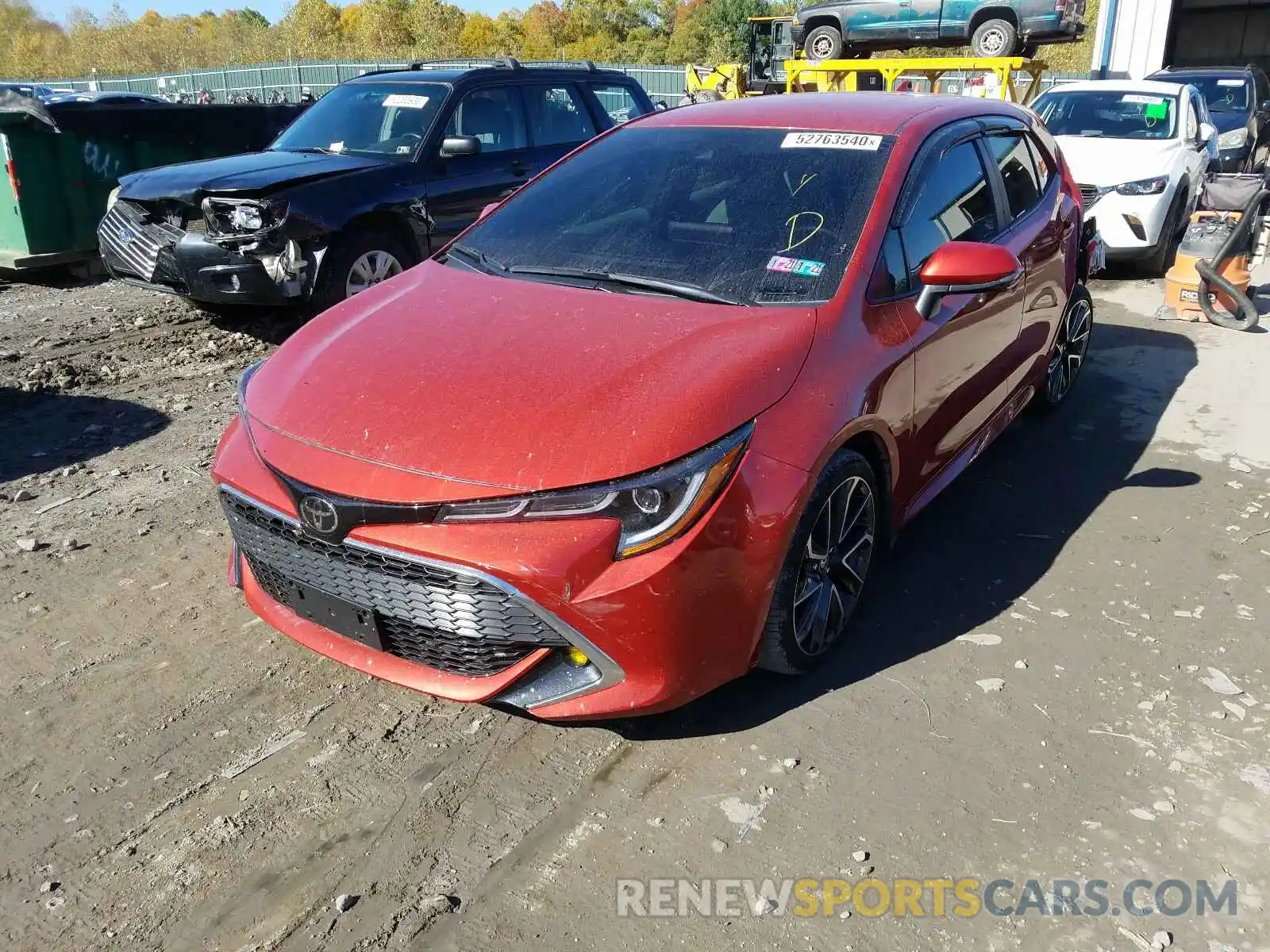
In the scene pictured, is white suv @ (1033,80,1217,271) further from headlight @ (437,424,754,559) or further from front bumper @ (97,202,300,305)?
headlight @ (437,424,754,559)

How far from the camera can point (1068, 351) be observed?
569cm

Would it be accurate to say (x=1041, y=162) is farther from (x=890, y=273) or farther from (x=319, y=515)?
(x=319, y=515)

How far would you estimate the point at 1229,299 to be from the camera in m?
7.69

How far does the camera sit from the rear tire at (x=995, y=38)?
1491 centimetres

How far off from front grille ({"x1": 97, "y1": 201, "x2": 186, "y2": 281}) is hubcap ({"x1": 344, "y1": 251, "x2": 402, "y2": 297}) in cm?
110

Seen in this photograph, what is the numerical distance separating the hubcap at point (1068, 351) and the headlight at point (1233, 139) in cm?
1015

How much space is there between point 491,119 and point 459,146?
82 centimetres

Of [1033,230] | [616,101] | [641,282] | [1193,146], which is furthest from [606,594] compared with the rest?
[1193,146]

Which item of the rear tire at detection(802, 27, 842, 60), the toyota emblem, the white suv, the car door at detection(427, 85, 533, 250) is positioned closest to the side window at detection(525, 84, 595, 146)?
the car door at detection(427, 85, 533, 250)

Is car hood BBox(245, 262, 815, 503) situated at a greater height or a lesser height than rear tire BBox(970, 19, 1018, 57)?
lesser

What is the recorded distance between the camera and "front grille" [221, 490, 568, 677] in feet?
8.26

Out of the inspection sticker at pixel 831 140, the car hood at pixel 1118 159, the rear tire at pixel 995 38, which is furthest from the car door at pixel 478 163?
the rear tire at pixel 995 38

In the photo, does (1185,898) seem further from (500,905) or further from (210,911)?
(210,911)

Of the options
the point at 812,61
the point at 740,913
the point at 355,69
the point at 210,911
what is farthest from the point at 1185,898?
the point at 355,69
